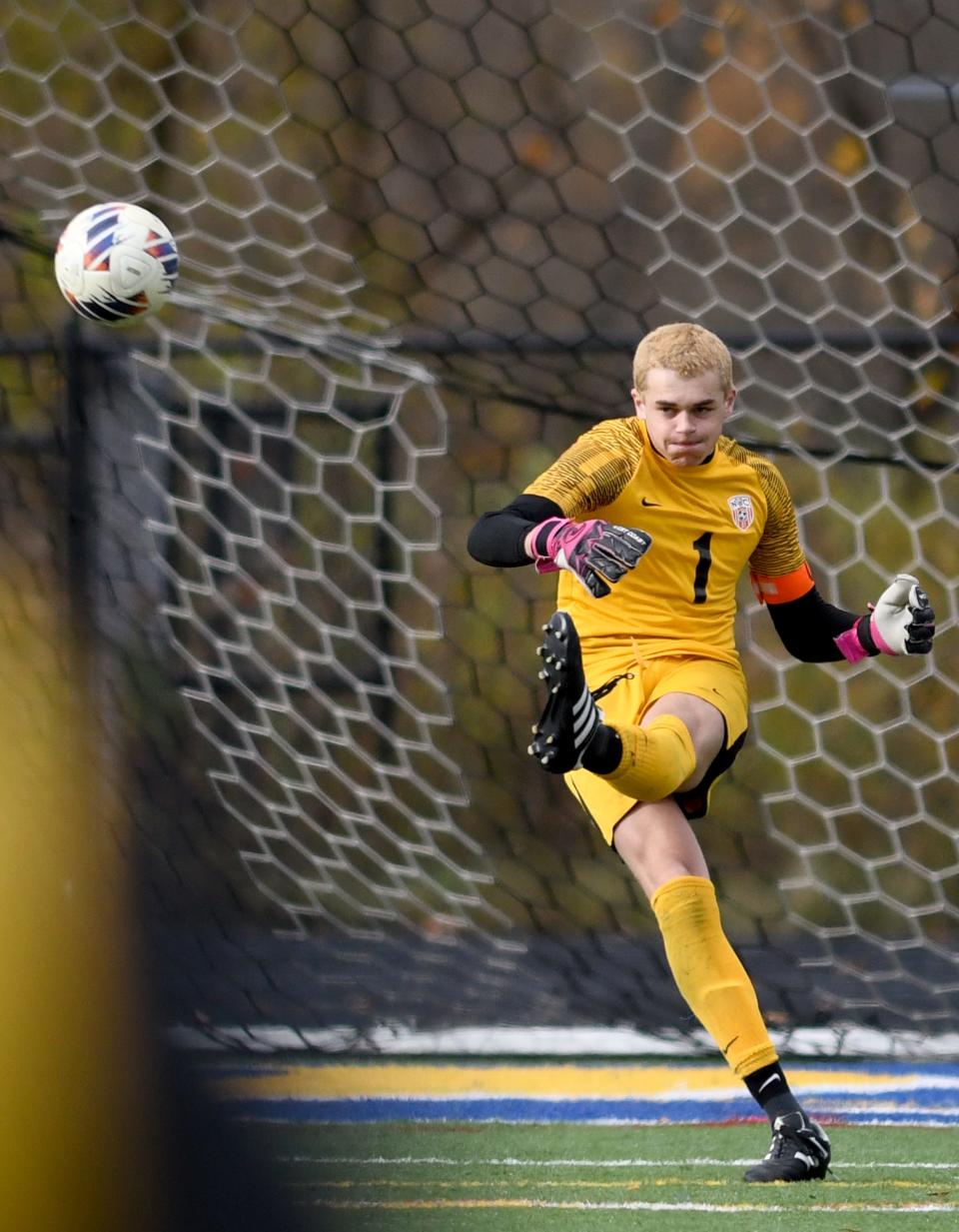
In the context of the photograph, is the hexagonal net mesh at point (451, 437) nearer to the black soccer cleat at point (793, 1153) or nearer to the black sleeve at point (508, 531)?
the black soccer cleat at point (793, 1153)

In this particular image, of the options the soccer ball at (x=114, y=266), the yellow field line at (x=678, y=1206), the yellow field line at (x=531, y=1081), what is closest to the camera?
the yellow field line at (x=678, y=1206)

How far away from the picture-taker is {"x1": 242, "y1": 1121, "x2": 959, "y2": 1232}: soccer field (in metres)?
3.05

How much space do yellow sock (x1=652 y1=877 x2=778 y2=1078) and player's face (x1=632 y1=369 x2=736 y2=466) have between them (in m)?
0.81

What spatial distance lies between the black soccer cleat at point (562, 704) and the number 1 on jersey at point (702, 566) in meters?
0.70

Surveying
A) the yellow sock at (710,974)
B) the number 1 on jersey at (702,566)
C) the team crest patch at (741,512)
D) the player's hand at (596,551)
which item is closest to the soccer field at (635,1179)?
the yellow sock at (710,974)

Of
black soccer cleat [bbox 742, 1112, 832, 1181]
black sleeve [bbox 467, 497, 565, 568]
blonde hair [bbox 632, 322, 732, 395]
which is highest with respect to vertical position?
blonde hair [bbox 632, 322, 732, 395]

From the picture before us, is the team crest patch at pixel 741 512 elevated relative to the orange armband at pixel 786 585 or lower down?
elevated

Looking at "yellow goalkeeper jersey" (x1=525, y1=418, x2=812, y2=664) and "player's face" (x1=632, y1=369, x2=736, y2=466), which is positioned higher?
"player's face" (x1=632, y1=369, x2=736, y2=466)

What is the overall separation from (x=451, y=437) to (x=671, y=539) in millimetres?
3083

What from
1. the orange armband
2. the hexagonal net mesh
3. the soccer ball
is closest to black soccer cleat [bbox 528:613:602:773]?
the orange armband

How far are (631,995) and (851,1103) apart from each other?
971mm

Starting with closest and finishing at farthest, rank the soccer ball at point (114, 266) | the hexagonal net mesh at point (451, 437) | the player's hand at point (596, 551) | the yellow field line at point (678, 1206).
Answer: the player's hand at point (596, 551), the yellow field line at point (678, 1206), the soccer ball at point (114, 266), the hexagonal net mesh at point (451, 437)

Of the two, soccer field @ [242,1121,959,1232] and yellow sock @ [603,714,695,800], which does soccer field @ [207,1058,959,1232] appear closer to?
soccer field @ [242,1121,959,1232]

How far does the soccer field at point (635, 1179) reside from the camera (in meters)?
3.05
